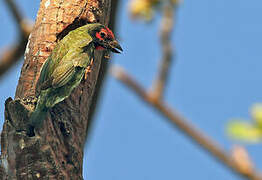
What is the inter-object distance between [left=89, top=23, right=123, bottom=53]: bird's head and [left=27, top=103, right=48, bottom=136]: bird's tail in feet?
3.50

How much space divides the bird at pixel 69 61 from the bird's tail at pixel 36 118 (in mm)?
16

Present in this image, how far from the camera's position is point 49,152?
298cm

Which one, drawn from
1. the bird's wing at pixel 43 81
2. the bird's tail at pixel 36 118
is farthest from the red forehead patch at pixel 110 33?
the bird's tail at pixel 36 118

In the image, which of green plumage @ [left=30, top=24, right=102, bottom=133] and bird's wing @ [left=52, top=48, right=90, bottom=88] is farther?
bird's wing @ [left=52, top=48, right=90, bottom=88]

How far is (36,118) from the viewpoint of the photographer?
303cm

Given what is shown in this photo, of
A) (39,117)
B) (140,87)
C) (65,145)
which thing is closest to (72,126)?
(65,145)

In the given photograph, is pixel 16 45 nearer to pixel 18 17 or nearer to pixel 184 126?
pixel 18 17

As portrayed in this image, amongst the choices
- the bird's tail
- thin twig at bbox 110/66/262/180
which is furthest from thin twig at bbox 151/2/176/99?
the bird's tail

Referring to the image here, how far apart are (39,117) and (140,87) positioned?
1.34 meters

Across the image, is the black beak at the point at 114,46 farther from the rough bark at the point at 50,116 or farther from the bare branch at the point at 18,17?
the bare branch at the point at 18,17

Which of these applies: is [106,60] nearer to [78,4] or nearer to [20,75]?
[78,4]

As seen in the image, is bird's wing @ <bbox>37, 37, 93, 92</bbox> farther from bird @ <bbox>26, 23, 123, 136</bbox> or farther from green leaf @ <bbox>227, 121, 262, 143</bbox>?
green leaf @ <bbox>227, 121, 262, 143</bbox>

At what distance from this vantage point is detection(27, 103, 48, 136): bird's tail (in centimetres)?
300

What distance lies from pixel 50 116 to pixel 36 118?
0.30 meters
